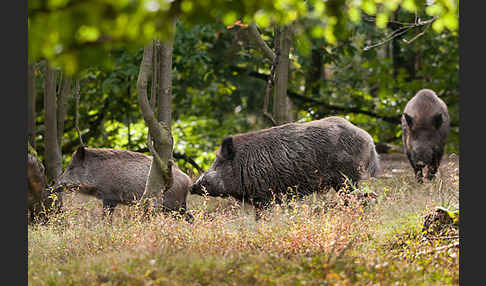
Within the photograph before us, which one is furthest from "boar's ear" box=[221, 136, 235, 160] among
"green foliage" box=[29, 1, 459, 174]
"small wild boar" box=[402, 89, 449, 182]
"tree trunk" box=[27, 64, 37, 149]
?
"green foliage" box=[29, 1, 459, 174]

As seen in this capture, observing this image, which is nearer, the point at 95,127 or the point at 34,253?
the point at 34,253

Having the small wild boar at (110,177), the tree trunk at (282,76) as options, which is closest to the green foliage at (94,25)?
the small wild boar at (110,177)

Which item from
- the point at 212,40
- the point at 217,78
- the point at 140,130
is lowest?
the point at 140,130

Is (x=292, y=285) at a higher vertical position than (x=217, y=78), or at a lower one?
lower

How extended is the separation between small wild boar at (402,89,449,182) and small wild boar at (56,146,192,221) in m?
4.91

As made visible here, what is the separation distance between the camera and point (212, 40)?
1536 centimetres

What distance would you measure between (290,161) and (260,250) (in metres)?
3.01

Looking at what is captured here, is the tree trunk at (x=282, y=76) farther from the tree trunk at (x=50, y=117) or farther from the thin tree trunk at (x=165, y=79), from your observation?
the tree trunk at (x=50, y=117)

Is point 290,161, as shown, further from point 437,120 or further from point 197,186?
point 437,120

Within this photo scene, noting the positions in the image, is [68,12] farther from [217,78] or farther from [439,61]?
[439,61]

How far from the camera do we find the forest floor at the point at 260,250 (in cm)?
523

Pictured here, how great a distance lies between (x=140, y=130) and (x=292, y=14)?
11.9m

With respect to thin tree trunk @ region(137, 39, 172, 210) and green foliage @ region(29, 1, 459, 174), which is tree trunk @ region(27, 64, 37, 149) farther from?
green foliage @ region(29, 1, 459, 174)

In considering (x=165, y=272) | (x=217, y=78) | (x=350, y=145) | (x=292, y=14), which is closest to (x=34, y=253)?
(x=165, y=272)
